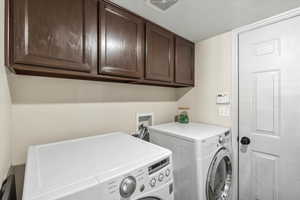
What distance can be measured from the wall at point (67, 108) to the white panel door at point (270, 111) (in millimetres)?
1242

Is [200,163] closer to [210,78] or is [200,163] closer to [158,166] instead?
[158,166]

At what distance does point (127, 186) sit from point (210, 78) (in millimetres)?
1664

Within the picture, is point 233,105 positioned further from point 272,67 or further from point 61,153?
point 61,153

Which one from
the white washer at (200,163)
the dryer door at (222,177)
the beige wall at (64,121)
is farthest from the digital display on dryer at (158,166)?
the beige wall at (64,121)

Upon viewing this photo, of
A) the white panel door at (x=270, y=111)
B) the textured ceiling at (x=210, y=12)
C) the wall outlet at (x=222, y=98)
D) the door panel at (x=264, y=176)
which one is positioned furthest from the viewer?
the wall outlet at (x=222, y=98)

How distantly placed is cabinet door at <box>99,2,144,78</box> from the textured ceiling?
0.31 ft

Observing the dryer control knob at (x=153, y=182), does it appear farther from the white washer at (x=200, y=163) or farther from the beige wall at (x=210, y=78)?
the beige wall at (x=210, y=78)

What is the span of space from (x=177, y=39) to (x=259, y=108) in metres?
1.23

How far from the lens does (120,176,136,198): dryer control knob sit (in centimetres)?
65

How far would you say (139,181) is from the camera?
72 cm

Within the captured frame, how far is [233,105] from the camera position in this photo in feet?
5.37

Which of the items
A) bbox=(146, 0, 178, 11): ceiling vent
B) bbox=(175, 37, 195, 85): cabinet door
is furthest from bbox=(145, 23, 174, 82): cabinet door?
bbox=(146, 0, 178, 11): ceiling vent

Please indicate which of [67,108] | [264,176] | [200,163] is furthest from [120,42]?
[264,176]

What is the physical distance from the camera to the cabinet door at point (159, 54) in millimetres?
1446
